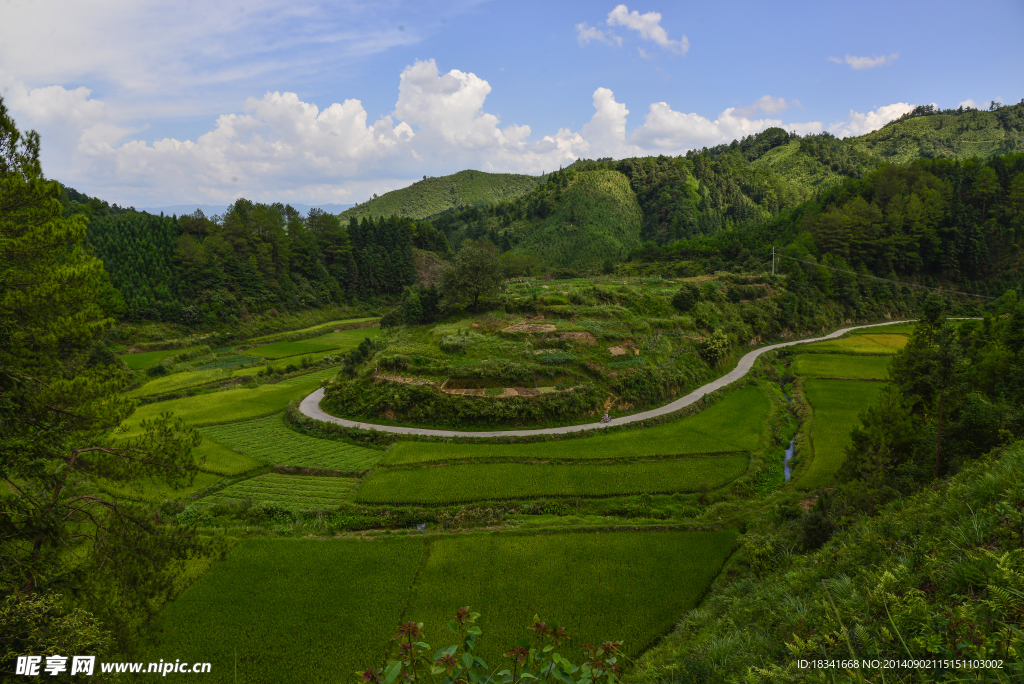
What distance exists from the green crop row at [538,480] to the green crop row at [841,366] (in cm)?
1901

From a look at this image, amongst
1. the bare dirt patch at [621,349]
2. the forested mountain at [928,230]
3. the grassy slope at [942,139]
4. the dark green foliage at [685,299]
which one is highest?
the grassy slope at [942,139]

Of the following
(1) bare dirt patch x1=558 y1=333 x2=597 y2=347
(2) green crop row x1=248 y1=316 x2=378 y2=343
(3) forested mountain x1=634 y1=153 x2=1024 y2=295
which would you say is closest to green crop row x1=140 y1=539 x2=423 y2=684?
(1) bare dirt patch x1=558 y1=333 x2=597 y2=347

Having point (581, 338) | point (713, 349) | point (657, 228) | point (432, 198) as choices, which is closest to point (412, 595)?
point (581, 338)

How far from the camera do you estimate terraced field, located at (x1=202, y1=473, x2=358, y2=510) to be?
20.1 metres

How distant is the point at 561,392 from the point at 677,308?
918 inches

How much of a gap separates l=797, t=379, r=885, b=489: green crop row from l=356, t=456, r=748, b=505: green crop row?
3.26 m

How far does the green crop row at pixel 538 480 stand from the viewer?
2027 cm

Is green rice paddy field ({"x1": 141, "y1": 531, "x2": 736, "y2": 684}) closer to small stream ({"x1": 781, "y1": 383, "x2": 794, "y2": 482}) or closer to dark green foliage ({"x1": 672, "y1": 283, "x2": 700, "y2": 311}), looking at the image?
small stream ({"x1": 781, "y1": 383, "x2": 794, "y2": 482})

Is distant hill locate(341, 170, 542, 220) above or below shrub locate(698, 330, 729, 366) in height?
above

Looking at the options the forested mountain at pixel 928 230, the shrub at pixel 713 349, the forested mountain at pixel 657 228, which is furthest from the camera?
the forested mountain at pixel 657 228

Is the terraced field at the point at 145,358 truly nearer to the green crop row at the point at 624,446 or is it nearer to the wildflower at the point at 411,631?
the green crop row at the point at 624,446

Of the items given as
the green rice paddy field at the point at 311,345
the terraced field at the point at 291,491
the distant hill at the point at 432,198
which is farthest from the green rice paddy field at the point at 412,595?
the distant hill at the point at 432,198

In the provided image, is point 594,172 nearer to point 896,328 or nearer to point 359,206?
point 896,328

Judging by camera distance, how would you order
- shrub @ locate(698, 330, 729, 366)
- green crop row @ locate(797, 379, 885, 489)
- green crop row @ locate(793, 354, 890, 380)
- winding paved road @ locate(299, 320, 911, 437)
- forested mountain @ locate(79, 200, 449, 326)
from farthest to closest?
forested mountain @ locate(79, 200, 449, 326) < shrub @ locate(698, 330, 729, 366) < green crop row @ locate(793, 354, 890, 380) < winding paved road @ locate(299, 320, 911, 437) < green crop row @ locate(797, 379, 885, 489)
